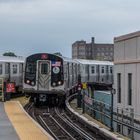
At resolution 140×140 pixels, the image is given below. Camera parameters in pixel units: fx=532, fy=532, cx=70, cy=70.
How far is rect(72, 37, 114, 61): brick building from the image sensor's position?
9856 centimetres

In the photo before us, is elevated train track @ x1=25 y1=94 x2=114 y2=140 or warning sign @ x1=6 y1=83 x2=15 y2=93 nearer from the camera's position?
elevated train track @ x1=25 y1=94 x2=114 y2=140

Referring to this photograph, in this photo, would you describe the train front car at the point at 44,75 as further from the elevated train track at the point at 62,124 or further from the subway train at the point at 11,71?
the subway train at the point at 11,71

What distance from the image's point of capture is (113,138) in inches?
702

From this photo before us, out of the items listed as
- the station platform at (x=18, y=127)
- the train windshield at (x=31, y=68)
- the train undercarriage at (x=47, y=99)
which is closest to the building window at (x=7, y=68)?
the train undercarriage at (x=47, y=99)

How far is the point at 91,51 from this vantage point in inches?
4026

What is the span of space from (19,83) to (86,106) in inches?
530

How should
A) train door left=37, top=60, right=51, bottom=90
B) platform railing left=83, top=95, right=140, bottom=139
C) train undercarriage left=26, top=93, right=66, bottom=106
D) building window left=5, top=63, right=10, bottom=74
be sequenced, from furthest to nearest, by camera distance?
building window left=5, top=63, right=10, bottom=74 < train undercarriage left=26, top=93, right=66, bottom=106 < train door left=37, top=60, right=51, bottom=90 < platform railing left=83, top=95, right=140, bottom=139

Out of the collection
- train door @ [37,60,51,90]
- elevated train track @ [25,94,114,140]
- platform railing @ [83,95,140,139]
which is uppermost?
train door @ [37,60,51,90]

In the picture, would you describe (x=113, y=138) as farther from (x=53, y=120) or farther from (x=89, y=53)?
(x=89, y=53)

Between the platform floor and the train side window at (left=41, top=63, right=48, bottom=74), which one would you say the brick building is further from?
the platform floor

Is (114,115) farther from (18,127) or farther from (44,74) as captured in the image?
(44,74)

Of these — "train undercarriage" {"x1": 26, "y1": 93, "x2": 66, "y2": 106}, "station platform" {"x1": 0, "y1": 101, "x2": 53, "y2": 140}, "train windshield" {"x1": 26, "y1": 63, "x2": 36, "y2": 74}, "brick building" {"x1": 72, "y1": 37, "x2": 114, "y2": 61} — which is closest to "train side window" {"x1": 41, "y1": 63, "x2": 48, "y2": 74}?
"train windshield" {"x1": 26, "y1": 63, "x2": 36, "y2": 74}

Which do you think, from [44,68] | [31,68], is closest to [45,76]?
[44,68]

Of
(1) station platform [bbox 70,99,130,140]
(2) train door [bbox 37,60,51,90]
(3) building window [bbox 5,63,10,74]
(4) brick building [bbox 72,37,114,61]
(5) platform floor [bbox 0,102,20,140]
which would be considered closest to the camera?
(1) station platform [bbox 70,99,130,140]
